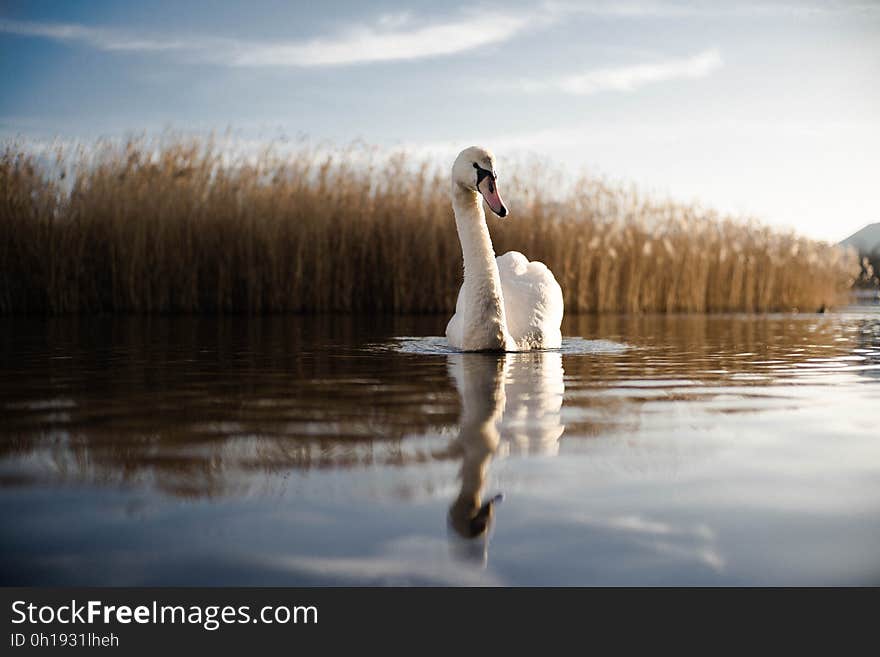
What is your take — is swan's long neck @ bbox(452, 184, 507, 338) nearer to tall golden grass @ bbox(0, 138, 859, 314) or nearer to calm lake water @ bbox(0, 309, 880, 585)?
calm lake water @ bbox(0, 309, 880, 585)

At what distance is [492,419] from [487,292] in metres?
2.89

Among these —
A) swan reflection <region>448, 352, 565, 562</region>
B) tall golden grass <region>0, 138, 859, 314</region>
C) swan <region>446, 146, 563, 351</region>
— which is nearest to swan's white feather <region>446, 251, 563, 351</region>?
swan <region>446, 146, 563, 351</region>

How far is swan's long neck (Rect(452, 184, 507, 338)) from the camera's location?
6473mm

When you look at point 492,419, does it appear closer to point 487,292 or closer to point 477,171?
point 487,292

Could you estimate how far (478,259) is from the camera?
656cm

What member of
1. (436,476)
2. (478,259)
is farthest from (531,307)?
(436,476)

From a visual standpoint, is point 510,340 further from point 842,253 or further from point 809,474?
point 842,253

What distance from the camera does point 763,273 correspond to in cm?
1741

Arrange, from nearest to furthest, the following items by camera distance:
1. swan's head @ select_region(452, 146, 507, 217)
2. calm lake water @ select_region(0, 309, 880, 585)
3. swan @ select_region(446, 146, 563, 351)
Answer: calm lake water @ select_region(0, 309, 880, 585) < swan's head @ select_region(452, 146, 507, 217) < swan @ select_region(446, 146, 563, 351)

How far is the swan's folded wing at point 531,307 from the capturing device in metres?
6.98

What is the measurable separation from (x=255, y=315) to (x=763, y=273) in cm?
928

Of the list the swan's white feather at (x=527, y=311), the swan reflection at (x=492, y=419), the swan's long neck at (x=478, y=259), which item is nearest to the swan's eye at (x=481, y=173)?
the swan's long neck at (x=478, y=259)

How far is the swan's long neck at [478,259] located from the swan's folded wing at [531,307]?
356 millimetres

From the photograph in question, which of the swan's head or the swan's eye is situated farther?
the swan's eye
